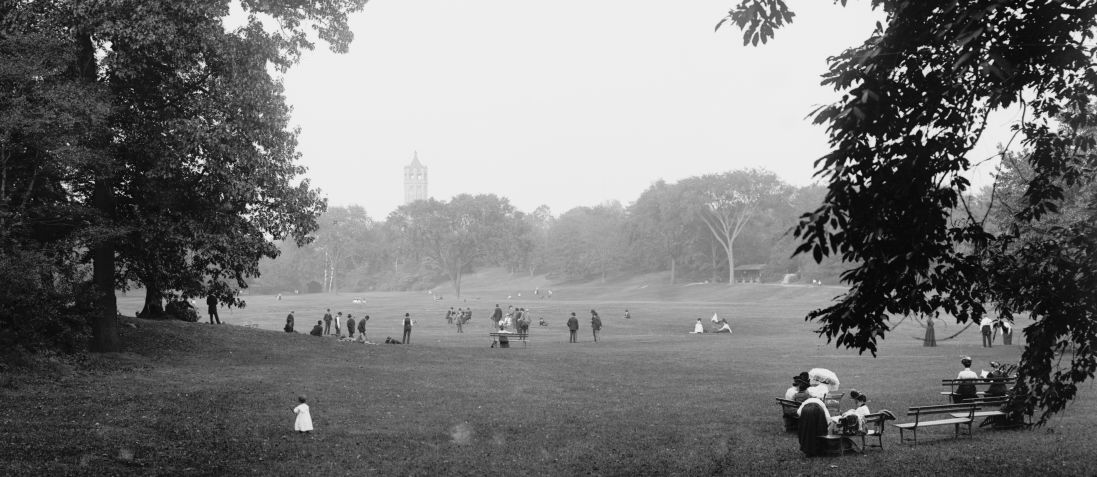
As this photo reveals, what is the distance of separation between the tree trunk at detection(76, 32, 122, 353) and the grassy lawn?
1101mm

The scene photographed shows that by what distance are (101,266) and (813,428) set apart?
21.1m

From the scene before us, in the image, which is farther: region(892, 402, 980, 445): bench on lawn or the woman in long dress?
region(892, 402, 980, 445): bench on lawn

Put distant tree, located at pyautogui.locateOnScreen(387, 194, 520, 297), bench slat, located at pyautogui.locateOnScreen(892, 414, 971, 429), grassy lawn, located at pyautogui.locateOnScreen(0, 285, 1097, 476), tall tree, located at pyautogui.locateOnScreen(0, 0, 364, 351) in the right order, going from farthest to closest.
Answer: distant tree, located at pyautogui.locateOnScreen(387, 194, 520, 297)
tall tree, located at pyautogui.locateOnScreen(0, 0, 364, 351)
bench slat, located at pyautogui.locateOnScreen(892, 414, 971, 429)
grassy lawn, located at pyautogui.locateOnScreen(0, 285, 1097, 476)

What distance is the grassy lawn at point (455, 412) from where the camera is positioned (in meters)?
11.9

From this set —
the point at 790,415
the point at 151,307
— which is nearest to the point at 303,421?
the point at 790,415

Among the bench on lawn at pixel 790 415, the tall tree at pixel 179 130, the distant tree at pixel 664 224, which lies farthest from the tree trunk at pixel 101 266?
the distant tree at pixel 664 224

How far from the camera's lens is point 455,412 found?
56.0 ft

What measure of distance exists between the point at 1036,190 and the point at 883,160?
261 cm

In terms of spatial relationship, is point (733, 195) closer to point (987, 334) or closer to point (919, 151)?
point (987, 334)

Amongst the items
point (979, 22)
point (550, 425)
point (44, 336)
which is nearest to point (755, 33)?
point (979, 22)

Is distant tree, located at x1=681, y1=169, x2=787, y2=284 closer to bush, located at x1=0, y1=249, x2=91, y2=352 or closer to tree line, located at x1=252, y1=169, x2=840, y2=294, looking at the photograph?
tree line, located at x1=252, y1=169, x2=840, y2=294

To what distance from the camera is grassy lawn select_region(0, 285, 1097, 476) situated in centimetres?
1191

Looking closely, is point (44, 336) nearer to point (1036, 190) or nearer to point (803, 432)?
point (803, 432)

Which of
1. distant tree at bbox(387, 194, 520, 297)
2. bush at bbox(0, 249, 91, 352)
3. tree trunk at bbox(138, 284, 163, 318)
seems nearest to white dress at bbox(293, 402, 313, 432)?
bush at bbox(0, 249, 91, 352)
